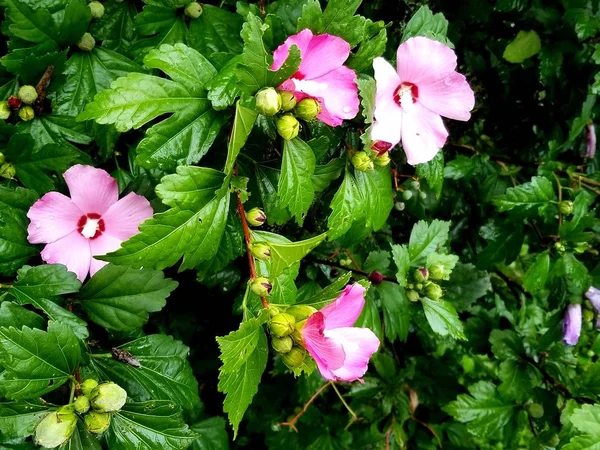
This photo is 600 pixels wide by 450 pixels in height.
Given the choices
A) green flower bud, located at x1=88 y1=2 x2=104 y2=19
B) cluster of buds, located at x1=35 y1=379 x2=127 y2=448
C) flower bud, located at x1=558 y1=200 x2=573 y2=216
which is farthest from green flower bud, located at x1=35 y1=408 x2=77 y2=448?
flower bud, located at x1=558 y1=200 x2=573 y2=216

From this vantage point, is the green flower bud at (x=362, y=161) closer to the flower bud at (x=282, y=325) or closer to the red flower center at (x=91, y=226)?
the flower bud at (x=282, y=325)

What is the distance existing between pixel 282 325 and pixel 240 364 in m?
0.09

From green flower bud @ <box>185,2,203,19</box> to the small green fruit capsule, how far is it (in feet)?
1.35

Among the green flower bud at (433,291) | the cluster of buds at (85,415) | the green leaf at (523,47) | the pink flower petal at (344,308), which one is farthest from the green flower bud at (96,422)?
the green leaf at (523,47)

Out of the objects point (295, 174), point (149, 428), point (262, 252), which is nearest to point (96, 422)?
point (149, 428)

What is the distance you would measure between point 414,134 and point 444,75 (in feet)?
0.39

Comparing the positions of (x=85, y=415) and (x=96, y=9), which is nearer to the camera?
(x=85, y=415)

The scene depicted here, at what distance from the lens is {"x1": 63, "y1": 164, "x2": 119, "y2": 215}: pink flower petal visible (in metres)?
1.08

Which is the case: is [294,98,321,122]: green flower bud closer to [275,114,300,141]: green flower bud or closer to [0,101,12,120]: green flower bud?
[275,114,300,141]: green flower bud

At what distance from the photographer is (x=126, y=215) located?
1.12m

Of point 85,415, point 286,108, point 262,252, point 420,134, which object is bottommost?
point 85,415

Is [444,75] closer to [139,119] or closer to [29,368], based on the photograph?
[139,119]

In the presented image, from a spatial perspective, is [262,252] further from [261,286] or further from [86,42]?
[86,42]

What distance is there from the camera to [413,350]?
2.34 m
